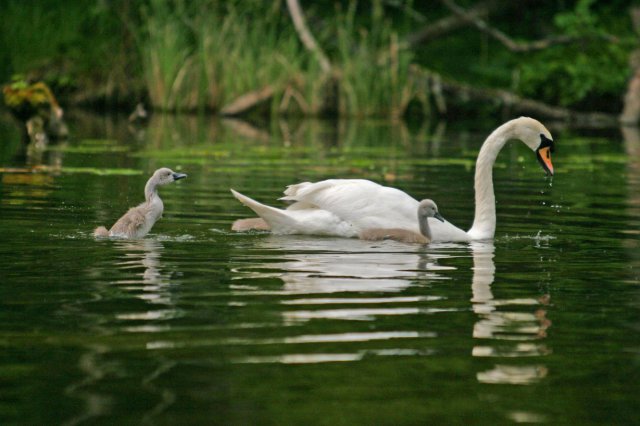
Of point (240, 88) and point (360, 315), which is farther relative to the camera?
point (240, 88)

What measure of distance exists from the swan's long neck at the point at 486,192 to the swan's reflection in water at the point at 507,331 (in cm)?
225

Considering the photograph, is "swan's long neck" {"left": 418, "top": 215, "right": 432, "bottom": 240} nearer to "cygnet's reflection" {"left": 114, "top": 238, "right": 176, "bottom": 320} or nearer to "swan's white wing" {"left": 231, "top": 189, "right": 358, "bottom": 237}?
"swan's white wing" {"left": 231, "top": 189, "right": 358, "bottom": 237}

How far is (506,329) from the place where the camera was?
7.15 m

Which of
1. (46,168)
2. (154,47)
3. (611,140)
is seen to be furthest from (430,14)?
(46,168)

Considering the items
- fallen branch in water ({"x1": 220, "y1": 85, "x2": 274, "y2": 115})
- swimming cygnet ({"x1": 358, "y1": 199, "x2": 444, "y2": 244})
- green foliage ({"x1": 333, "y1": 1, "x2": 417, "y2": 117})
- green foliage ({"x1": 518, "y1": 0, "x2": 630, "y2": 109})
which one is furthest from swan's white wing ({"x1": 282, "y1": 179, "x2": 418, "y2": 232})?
green foliage ({"x1": 518, "y1": 0, "x2": 630, "y2": 109})

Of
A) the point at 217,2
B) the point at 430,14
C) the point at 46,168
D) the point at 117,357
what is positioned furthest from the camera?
the point at 430,14

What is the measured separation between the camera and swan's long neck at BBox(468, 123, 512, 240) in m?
11.4

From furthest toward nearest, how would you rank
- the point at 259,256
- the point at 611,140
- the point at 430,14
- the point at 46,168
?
the point at 430,14 → the point at 611,140 → the point at 46,168 → the point at 259,256

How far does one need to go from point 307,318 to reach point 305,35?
88.7 ft

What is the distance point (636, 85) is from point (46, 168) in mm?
18841

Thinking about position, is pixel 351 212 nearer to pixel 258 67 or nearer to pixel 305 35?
pixel 258 67

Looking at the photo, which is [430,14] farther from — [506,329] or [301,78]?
[506,329]

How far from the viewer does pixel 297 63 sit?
32750mm

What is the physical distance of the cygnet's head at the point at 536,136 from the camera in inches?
474
